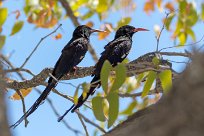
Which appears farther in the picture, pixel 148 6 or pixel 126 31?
pixel 148 6

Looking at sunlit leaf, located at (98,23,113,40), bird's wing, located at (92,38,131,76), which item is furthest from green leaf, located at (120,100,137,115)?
sunlit leaf, located at (98,23,113,40)

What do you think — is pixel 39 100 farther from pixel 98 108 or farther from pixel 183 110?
pixel 183 110

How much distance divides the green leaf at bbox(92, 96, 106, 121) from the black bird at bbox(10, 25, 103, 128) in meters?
1.21

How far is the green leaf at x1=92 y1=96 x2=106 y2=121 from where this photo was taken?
2.20 m

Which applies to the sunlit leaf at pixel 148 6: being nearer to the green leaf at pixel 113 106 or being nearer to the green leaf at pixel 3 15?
the green leaf at pixel 3 15

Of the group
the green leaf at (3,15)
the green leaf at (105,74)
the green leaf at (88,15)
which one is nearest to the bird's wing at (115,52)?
the green leaf at (3,15)

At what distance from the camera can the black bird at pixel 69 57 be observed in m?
3.75

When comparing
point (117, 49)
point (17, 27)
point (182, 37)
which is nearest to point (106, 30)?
→ point (182, 37)

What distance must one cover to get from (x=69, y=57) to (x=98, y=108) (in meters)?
2.26

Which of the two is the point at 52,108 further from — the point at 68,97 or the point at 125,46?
the point at 125,46

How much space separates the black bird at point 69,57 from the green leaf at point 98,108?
3.96 feet

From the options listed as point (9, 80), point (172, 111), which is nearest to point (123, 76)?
point (172, 111)

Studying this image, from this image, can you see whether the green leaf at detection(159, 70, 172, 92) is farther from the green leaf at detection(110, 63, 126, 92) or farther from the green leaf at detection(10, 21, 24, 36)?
the green leaf at detection(10, 21, 24, 36)

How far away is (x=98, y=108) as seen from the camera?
222 centimetres
